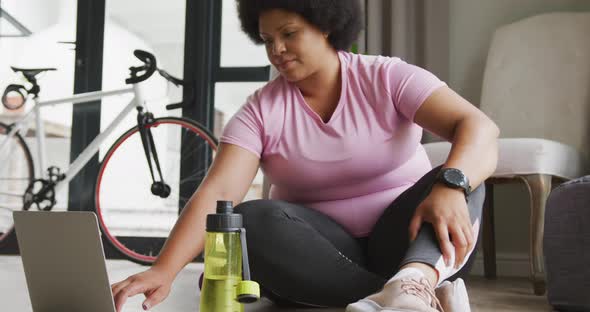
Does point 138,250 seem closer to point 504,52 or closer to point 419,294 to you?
point 504,52

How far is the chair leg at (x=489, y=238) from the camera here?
223cm

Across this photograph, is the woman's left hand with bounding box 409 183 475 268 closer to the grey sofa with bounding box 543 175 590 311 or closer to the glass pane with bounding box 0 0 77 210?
the grey sofa with bounding box 543 175 590 311

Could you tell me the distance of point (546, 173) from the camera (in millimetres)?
1842

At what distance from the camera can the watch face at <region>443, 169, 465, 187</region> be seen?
0.93 meters

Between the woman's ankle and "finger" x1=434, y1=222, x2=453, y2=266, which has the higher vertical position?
"finger" x1=434, y1=222, x2=453, y2=266

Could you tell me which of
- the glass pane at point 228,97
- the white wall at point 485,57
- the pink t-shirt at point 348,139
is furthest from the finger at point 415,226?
the glass pane at point 228,97

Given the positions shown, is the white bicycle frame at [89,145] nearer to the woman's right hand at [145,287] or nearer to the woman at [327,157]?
the woman at [327,157]

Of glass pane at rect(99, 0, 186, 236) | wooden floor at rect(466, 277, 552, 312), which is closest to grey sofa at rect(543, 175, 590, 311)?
wooden floor at rect(466, 277, 552, 312)

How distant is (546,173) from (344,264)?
0.95 meters

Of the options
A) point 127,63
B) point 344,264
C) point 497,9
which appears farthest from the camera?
point 127,63

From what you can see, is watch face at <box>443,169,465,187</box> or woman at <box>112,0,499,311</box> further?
woman at <box>112,0,499,311</box>

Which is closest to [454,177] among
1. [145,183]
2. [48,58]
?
[145,183]

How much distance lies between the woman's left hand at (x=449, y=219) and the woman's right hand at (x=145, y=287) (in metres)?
0.41

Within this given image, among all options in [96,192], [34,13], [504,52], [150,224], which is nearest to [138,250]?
[150,224]
